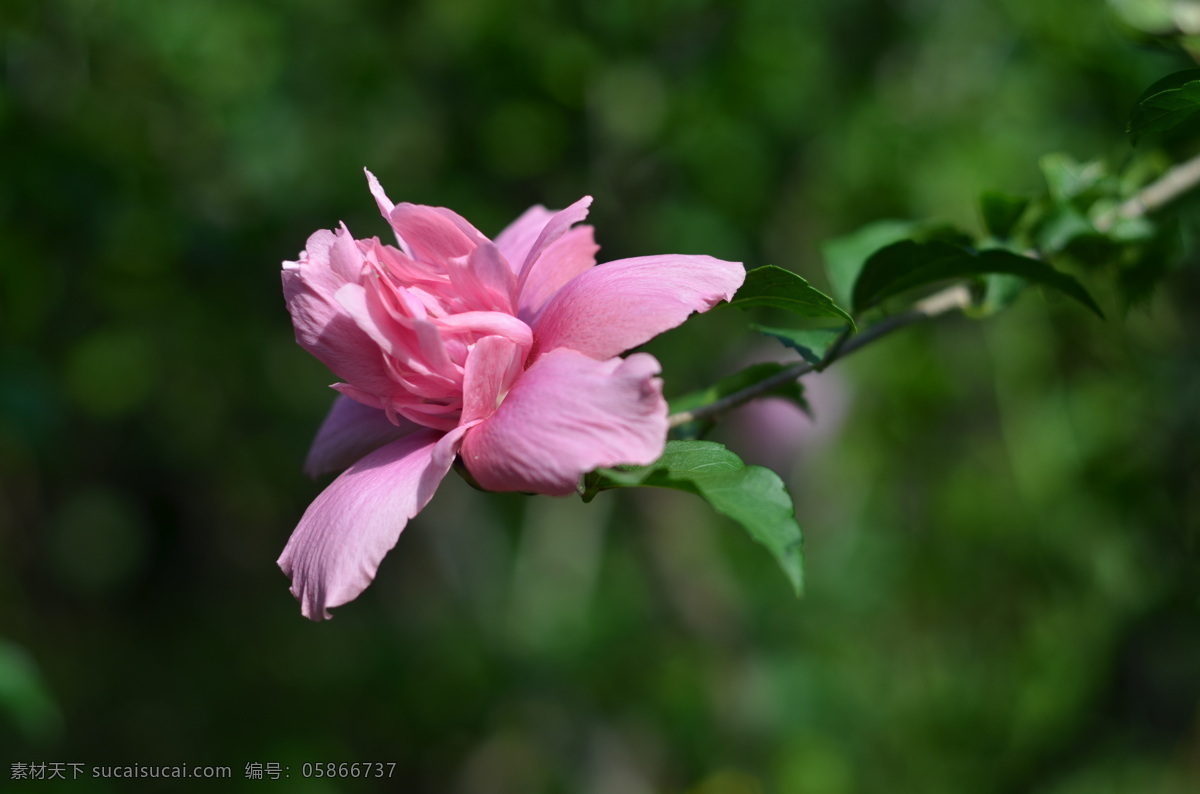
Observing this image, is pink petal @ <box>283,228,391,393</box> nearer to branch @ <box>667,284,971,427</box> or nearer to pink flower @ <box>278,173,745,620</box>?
pink flower @ <box>278,173,745,620</box>

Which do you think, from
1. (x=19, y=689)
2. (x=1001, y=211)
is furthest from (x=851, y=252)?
(x=19, y=689)

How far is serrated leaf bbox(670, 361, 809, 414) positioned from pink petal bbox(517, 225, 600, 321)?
15cm

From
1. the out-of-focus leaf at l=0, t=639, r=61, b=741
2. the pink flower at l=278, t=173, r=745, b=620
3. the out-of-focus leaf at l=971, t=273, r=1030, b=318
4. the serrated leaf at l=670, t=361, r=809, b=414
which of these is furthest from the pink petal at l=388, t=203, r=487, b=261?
the out-of-focus leaf at l=0, t=639, r=61, b=741

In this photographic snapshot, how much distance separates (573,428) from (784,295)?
0.19 meters

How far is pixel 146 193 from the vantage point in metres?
2.01

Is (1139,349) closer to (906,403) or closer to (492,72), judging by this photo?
(906,403)

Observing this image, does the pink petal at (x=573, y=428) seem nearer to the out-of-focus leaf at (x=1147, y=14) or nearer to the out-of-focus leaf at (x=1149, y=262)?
the out-of-focus leaf at (x=1149, y=262)

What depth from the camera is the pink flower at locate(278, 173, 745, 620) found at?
0.50 meters

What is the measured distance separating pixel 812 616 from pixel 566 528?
86cm

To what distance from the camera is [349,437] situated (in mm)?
688

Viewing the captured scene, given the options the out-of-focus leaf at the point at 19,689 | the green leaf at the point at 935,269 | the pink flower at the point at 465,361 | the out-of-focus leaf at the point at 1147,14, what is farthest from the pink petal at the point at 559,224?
the out-of-focus leaf at the point at 19,689

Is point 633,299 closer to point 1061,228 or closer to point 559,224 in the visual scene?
point 559,224

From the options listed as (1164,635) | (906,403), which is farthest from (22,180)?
(1164,635)

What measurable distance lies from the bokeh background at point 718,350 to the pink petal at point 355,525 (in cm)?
85
